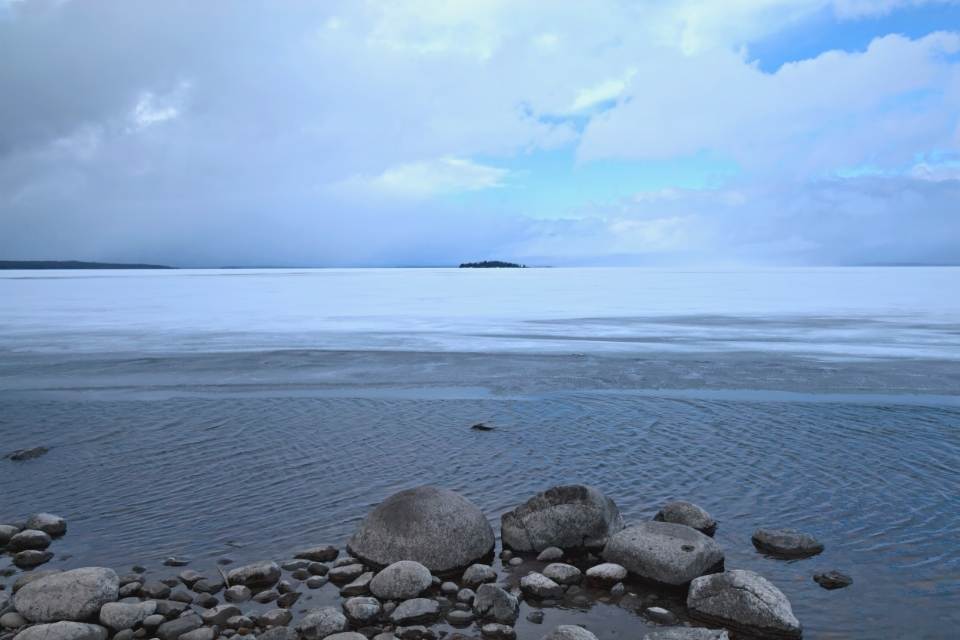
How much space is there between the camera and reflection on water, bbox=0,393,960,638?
846 centimetres

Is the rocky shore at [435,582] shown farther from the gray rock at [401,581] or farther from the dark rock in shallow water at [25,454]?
the dark rock in shallow water at [25,454]

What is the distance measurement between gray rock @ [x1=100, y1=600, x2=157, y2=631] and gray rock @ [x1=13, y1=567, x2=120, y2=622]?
0.17m

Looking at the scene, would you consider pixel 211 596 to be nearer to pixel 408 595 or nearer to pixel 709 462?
pixel 408 595

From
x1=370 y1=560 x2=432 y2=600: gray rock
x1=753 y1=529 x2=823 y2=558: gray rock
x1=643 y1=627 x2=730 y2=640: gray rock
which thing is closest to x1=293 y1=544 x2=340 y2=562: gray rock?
x1=370 y1=560 x2=432 y2=600: gray rock

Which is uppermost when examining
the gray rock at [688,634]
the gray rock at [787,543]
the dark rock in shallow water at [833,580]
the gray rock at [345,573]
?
the gray rock at [787,543]

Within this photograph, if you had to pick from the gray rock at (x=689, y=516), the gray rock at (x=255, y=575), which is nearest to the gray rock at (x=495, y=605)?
the gray rock at (x=255, y=575)

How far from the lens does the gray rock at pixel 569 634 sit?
6.58m

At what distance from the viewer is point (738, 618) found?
7145mm

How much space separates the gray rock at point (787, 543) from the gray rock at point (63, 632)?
6742mm

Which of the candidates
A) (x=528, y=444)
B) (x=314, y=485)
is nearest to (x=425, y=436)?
(x=528, y=444)

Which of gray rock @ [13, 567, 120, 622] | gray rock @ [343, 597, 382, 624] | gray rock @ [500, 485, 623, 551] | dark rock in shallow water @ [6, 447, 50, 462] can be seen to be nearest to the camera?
gray rock @ [13, 567, 120, 622]

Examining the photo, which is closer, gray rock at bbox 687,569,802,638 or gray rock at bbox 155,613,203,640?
gray rock at bbox 155,613,203,640

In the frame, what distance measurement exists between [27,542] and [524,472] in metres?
6.37

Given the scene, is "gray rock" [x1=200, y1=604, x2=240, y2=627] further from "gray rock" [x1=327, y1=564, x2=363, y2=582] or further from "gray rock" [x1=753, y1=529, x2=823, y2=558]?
"gray rock" [x1=753, y1=529, x2=823, y2=558]
